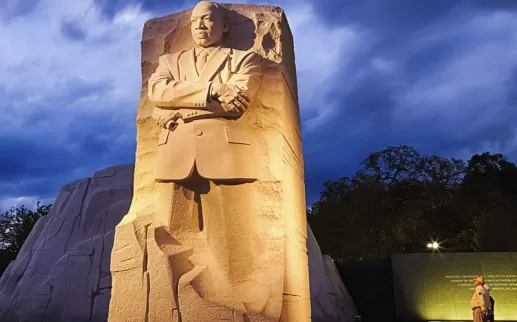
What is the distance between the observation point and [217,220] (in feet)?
13.5

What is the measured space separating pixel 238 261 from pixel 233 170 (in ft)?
2.53

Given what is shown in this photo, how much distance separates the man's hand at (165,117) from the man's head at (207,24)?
0.75 m

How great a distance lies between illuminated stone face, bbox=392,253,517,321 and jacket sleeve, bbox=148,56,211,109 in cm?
1052

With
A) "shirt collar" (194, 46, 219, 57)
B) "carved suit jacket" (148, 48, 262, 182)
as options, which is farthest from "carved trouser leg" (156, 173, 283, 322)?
"shirt collar" (194, 46, 219, 57)

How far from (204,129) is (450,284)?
34.9 feet

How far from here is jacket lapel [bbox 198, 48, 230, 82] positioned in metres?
4.33

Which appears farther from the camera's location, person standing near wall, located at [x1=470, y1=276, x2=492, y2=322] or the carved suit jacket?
person standing near wall, located at [x1=470, y1=276, x2=492, y2=322]

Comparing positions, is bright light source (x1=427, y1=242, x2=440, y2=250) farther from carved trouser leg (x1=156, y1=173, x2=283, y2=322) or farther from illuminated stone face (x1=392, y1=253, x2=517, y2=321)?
carved trouser leg (x1=156, y1=173, x2=283, y2=322)

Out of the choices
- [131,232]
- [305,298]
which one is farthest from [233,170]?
[305,298]

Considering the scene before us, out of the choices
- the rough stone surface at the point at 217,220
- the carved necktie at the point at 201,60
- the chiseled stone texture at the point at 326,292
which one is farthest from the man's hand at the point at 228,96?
the chiseled stone texture at the point at 326,292

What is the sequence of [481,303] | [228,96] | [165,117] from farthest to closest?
1. [481,303]
2. [165,117]
3. [228,96]

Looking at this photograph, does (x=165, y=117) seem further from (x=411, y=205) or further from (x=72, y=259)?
(x=411, y=205)

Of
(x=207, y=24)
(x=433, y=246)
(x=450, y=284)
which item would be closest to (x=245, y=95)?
(x=207, y=24)

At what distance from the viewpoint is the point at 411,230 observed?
2208 centimetres
